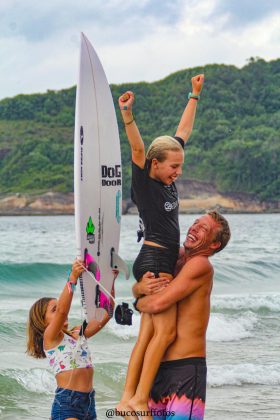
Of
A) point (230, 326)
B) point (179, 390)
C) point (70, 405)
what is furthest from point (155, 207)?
point (230, 326)

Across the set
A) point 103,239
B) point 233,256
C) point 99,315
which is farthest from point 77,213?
point 233,256

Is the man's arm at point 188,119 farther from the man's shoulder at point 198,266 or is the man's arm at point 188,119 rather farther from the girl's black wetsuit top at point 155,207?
the man's shoulder at point 198,266

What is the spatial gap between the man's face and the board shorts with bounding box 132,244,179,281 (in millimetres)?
98

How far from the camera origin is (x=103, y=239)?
4418 millimetres

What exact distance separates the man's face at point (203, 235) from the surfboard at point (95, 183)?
1.91 feet

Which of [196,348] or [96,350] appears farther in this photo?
[96,350]

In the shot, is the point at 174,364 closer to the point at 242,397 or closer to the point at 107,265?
the point at 107,265

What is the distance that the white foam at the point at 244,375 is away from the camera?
8516 mm

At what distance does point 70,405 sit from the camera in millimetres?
4270

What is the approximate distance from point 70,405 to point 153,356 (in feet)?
2.53

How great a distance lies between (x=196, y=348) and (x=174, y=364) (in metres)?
0.12

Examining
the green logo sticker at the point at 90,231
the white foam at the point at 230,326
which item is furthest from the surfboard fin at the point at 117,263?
the white foam at the point at 230,326

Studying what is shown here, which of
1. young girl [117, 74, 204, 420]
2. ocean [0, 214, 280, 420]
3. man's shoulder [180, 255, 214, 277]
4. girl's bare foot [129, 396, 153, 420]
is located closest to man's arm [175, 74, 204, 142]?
young girl [117, 74, 204, 420]

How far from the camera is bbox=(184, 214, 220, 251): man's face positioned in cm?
385
